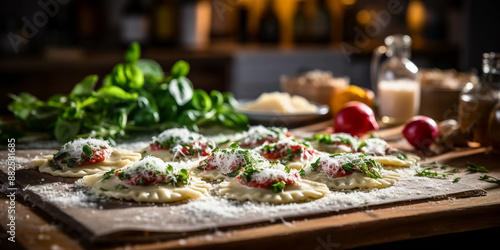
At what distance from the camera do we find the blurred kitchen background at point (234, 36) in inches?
185

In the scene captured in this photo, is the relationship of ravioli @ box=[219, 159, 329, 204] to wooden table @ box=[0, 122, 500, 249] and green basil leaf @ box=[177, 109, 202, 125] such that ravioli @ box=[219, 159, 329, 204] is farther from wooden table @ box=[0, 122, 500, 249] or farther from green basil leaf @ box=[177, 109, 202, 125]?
green basil leaf @ box=[177, 109, 202, 125]

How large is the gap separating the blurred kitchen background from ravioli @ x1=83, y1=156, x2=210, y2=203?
10.1ft

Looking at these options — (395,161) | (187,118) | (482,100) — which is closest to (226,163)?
(395,161)

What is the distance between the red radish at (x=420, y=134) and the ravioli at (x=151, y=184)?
943 millimetres

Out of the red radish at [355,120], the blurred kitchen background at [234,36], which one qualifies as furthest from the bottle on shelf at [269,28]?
the red radish at [355,120]

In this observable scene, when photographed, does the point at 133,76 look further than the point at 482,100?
Yes

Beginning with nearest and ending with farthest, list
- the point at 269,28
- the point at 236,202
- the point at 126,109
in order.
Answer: the point at 236,202
the point at 126,109
the point at 269,28

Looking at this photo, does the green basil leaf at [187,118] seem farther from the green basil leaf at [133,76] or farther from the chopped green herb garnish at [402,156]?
the chopped green herb garnish at [402,156]

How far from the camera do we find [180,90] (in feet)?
8.44

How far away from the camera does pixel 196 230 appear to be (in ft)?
4.21

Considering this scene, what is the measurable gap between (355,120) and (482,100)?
48cm

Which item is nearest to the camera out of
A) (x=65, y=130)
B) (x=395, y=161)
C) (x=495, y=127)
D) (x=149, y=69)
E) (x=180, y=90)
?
(x=395, y=161)

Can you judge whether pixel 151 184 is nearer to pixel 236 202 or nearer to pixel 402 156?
pixel 236 202

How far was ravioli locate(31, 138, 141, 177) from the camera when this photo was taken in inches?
70.4
